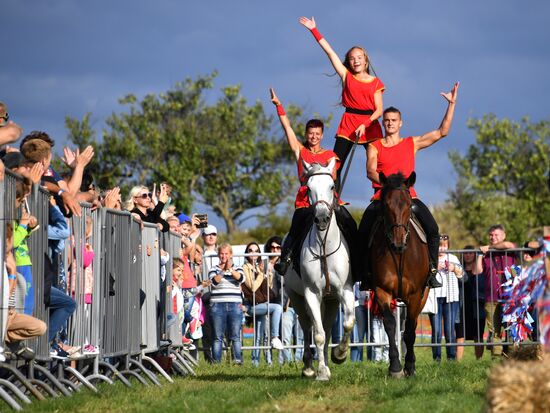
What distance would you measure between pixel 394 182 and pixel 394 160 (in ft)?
3.45

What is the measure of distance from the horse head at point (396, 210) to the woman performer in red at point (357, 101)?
1261 mm

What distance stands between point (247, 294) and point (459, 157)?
60.6 metres

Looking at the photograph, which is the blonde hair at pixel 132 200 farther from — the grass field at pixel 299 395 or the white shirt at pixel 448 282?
the white shirt at pixel 448 282

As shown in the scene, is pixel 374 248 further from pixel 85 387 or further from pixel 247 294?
pixel 247 294

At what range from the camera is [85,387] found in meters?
11.3

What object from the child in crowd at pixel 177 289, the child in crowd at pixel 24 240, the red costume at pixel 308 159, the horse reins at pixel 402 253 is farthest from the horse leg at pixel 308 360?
the child in crowd at pixel 24 240

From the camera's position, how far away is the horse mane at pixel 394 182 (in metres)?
13.3

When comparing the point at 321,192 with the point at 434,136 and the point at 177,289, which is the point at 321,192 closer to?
the point at 434,136

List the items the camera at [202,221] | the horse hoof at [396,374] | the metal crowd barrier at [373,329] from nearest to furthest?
the horse hoof at [396,374] → the metal crowd barrier at [373,329] → the camera at [202,221]

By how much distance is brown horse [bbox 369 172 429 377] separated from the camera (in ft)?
43.4

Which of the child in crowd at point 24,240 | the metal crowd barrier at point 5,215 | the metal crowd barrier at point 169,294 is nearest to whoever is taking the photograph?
the metal crowd barrier at point 5,215

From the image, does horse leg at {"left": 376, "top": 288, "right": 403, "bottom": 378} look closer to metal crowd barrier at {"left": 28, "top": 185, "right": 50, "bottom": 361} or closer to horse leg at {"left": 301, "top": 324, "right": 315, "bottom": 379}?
horse leg at {"left": 301, "top": 324, "right": 315, "bottom": 379}

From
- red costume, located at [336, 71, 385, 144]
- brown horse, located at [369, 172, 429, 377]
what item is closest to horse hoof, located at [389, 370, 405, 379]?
brown horse, located at [369, 172, 429, 377]

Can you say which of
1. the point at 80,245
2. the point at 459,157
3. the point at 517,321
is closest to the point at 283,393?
the point at 80,245
